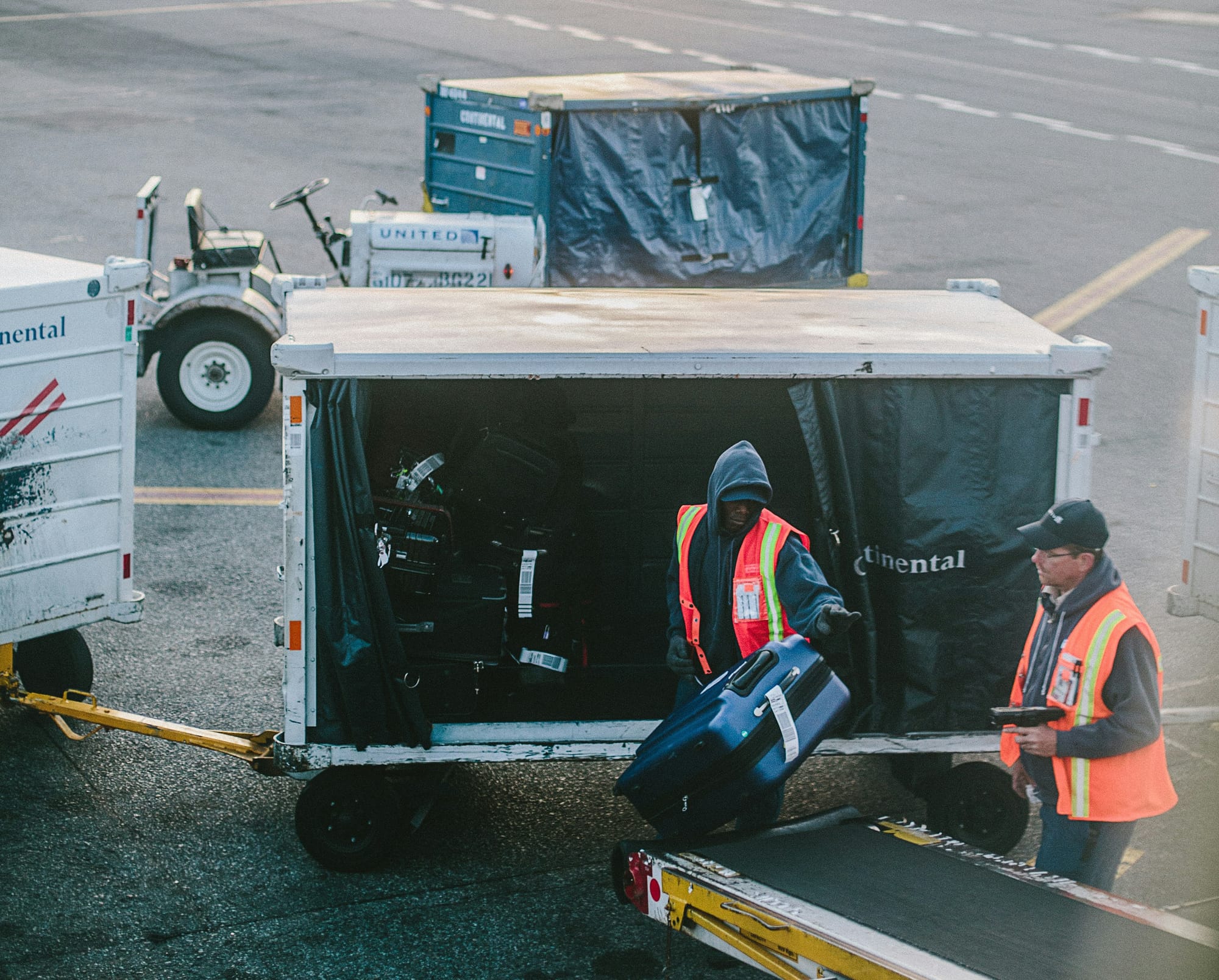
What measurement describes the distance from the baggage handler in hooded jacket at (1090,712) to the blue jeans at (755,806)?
94 centimetres

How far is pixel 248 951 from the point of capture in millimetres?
5520

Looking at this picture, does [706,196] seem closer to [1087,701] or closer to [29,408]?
[29,408]

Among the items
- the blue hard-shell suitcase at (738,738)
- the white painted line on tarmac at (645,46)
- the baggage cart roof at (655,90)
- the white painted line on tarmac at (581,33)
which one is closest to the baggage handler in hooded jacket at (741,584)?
the blue hard-shell suitcase at (738,738)

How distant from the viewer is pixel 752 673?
5188 mm

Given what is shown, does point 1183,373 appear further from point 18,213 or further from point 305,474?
point 18,213

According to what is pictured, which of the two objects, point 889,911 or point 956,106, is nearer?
point 889,911

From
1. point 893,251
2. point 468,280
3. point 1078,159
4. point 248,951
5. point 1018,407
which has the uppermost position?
point 1078,159

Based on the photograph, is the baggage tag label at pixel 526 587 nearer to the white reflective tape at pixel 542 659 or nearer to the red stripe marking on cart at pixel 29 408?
the white reflective tape at pixel 542 659

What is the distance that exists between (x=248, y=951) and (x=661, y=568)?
2.69 meters

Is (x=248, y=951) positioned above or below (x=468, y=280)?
below

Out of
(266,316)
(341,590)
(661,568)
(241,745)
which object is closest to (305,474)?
(341,590)

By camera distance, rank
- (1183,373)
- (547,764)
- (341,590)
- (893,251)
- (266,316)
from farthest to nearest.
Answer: (893,251) < (1183,373) < (266,316) < (547,764) < (341,590)

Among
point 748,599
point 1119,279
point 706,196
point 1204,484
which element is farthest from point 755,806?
point 1119,279

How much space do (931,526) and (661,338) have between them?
130 centimetres
